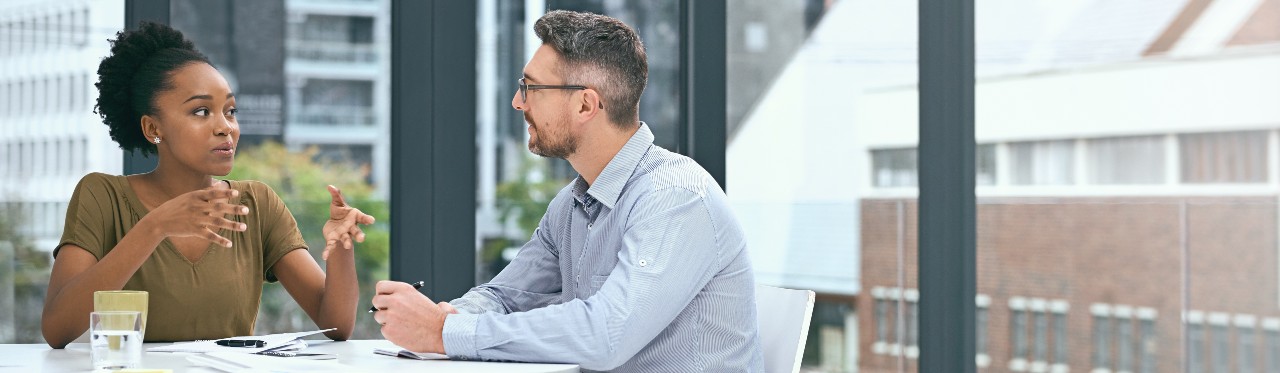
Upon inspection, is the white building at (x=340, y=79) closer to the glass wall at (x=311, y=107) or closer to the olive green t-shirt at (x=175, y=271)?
the glass wall at (x=311, y=107)

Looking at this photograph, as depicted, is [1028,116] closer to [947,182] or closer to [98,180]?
[947,182]

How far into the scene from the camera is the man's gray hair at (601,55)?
72.3 inches

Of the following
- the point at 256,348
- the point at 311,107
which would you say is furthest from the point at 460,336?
the point at 311,107

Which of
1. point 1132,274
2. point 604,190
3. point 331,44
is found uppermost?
point 331,44

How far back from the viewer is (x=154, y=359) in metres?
1.65

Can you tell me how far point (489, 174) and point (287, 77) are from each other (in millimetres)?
695

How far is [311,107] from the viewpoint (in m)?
3.51

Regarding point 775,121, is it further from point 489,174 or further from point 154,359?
point 154,359

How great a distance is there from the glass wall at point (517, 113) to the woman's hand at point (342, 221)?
1.31 meters

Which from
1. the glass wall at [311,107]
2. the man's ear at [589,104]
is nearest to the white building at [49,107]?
the glass wall at [311,107]

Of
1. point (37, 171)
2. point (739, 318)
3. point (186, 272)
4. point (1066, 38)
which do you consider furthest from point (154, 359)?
point (1066, 38)

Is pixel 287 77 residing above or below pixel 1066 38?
below

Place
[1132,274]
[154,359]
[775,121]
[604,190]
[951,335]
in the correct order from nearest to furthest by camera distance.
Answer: [154,359] < [604,190] < [951,335] < [775,121] < [1132,274]

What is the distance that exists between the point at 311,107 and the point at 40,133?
787mm
